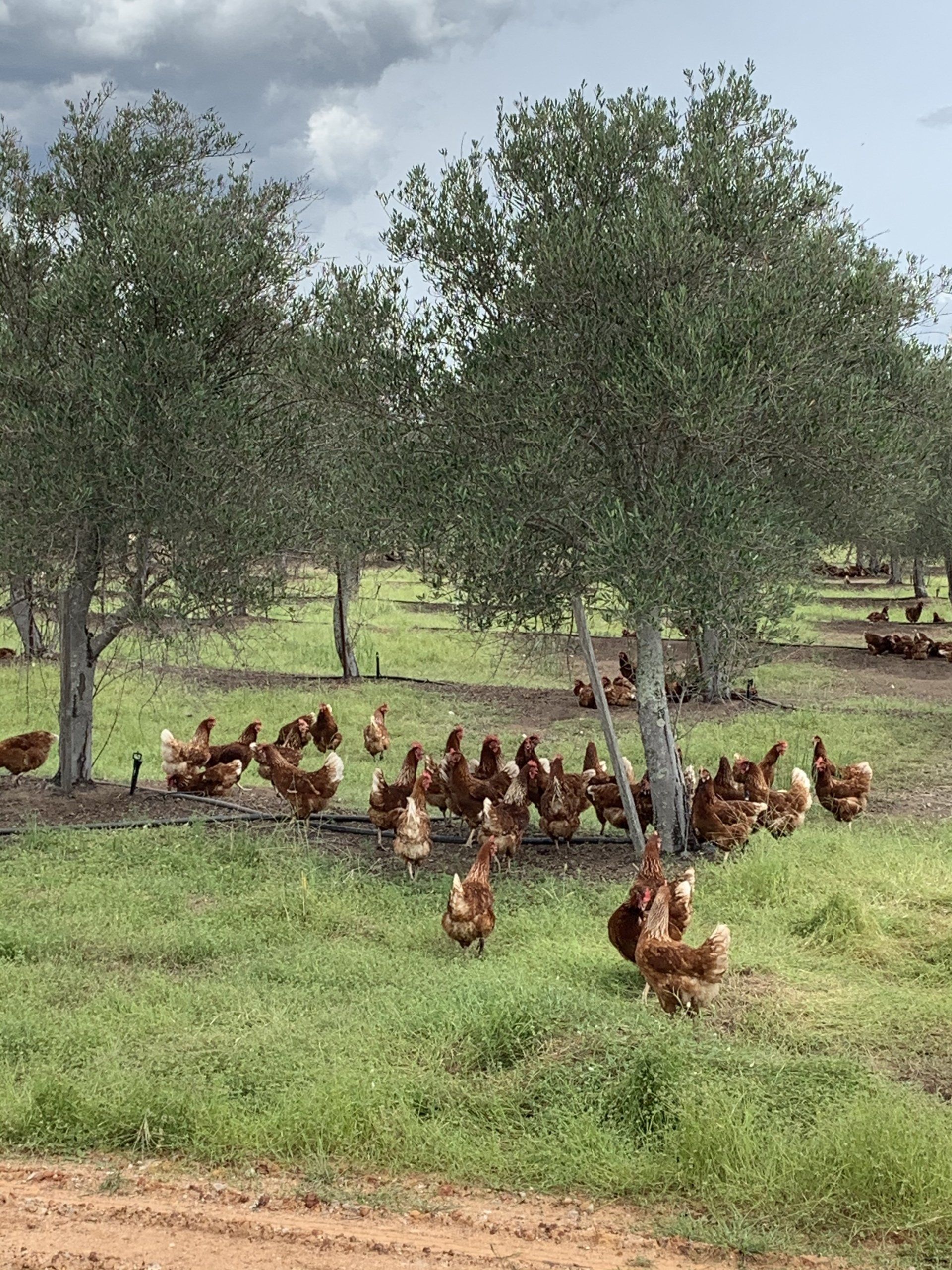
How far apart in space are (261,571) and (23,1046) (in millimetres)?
6933

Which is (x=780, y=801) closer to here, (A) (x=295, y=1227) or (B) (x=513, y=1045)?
(B) (x=513, y=1045)

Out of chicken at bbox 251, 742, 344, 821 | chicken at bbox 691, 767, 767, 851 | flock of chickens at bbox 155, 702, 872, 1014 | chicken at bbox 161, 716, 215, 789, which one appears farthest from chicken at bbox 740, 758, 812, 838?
chicken at bbox 161, 716, 215, 789

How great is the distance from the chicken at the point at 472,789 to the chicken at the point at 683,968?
4775mm

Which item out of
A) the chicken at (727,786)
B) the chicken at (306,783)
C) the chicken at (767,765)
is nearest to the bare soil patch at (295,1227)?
the chicken at (306,783)

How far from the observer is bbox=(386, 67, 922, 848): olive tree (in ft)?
34.3

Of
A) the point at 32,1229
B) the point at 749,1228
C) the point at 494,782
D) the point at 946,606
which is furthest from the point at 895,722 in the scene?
the point at 946,606

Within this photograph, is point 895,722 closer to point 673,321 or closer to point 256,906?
point 673,321

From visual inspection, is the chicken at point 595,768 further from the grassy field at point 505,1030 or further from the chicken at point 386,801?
the chicken at point 386,801

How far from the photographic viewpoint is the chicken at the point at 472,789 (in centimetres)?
1230

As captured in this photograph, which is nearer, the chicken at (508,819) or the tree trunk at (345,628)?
the chicken at (508,819)

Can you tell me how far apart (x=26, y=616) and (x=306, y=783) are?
1432 cm

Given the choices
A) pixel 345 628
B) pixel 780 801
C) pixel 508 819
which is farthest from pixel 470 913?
pixel 345 628

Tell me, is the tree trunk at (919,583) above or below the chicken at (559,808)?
above

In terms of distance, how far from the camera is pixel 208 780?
14180mm
